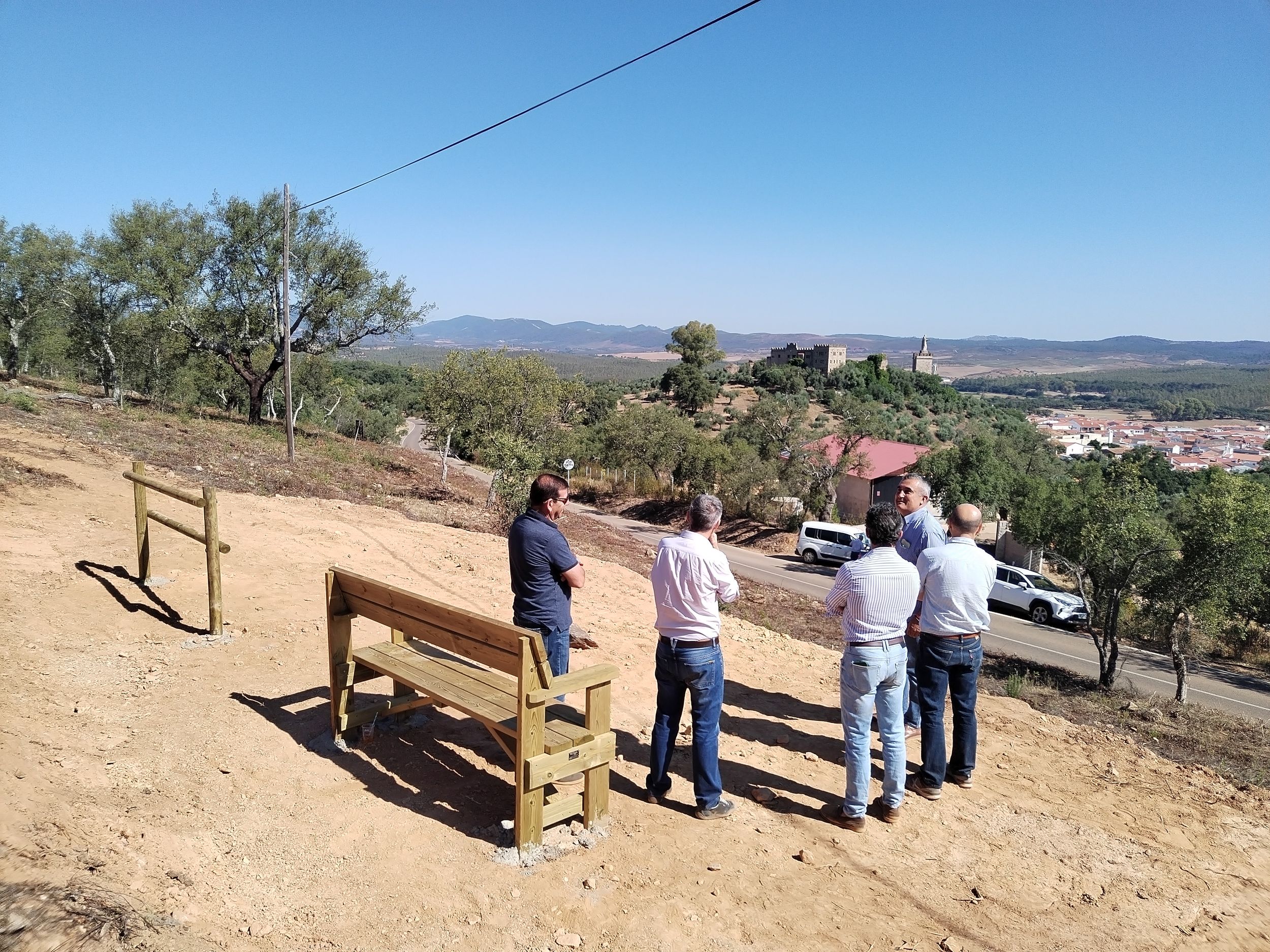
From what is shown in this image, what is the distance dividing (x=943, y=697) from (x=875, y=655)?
1.02m

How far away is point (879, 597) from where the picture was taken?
173 inches

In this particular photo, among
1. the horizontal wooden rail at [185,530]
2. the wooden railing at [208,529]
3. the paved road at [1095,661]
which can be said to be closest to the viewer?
the wooden railing at [208,529]

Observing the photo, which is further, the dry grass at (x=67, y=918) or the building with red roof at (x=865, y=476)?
the building with red roof at (x=865, y=476)

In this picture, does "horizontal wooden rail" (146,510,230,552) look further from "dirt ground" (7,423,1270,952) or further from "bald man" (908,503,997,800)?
"bald man" (908,503,997,800)

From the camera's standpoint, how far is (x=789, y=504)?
135 feet

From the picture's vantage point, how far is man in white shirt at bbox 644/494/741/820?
4301 millimetres

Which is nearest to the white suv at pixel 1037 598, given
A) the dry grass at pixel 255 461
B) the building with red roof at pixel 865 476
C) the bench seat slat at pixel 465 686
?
the building with red roof at pixel 865 476

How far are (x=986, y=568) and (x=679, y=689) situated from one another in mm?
2213

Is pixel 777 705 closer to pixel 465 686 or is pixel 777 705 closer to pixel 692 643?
pixel 692 643

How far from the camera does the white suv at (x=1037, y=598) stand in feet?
81.5

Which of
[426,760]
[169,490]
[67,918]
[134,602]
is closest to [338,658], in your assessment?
[426,760]

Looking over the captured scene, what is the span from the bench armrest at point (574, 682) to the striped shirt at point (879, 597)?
137cm

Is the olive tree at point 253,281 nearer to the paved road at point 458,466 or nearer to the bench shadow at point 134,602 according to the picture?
the paved road at point 458,466

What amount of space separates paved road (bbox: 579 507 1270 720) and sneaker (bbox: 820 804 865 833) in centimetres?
1392
